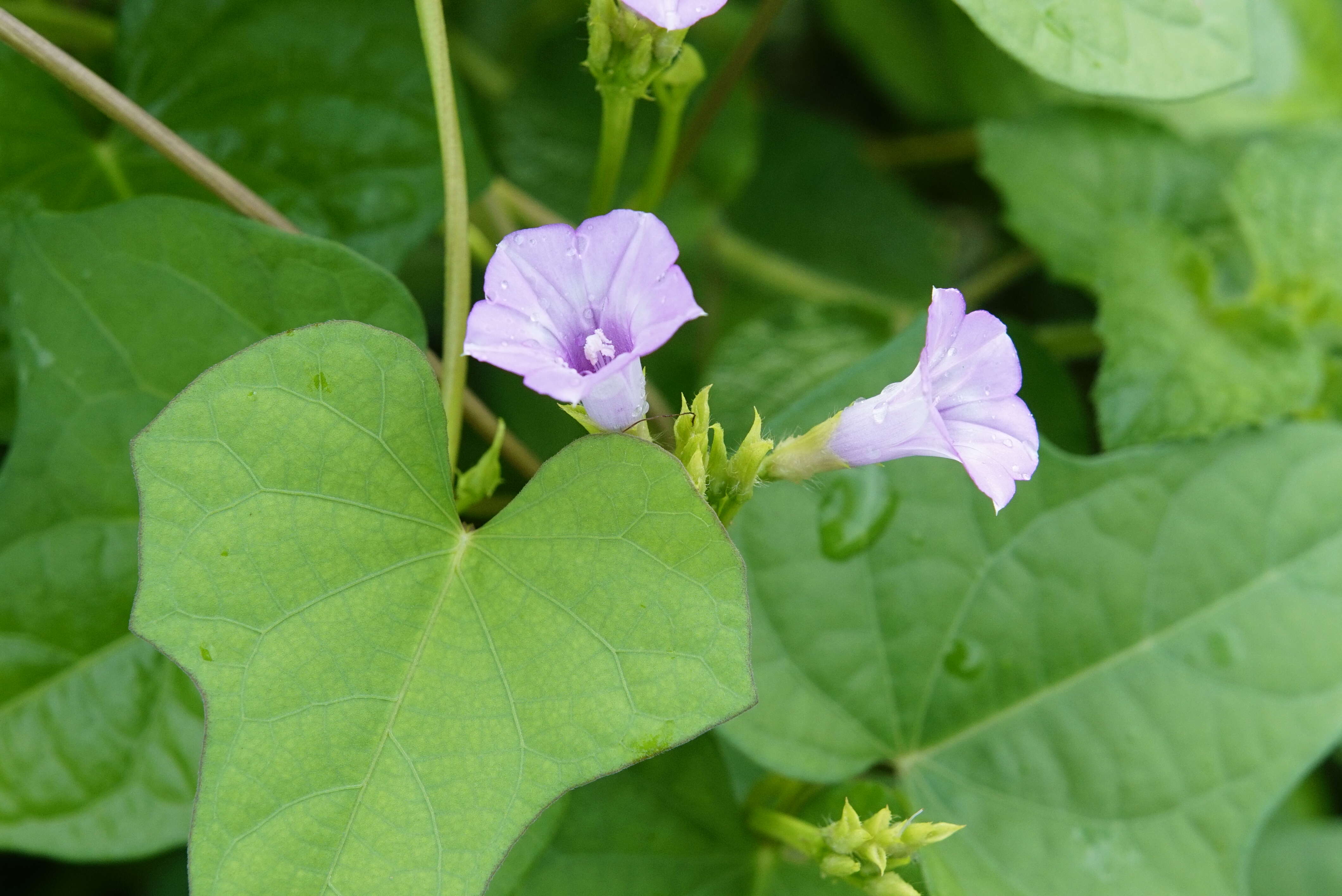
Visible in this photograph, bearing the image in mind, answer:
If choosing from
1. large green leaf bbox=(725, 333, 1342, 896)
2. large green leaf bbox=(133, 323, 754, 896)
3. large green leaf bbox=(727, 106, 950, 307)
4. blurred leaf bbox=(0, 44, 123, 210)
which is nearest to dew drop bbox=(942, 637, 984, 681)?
large green leaf bbox=(725, 333, 1342, 896)

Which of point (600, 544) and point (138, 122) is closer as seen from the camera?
point (600, 544)

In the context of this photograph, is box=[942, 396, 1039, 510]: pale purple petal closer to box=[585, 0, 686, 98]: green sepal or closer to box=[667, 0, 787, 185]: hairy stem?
box=[585, 0, 686, 98]: green sepal

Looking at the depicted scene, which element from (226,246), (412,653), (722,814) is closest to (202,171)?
(226,246)

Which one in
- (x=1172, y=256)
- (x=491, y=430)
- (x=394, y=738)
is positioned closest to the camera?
(x=394, y=738)

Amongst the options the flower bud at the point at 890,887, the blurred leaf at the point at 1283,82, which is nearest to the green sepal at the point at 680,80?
the flower bud at the point at 890,887

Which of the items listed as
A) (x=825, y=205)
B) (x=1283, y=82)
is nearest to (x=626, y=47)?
(x=825, y=205)

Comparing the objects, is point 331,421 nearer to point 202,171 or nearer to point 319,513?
point 319,513

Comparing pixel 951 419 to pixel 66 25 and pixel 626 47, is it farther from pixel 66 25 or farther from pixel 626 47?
pixel 66 25
